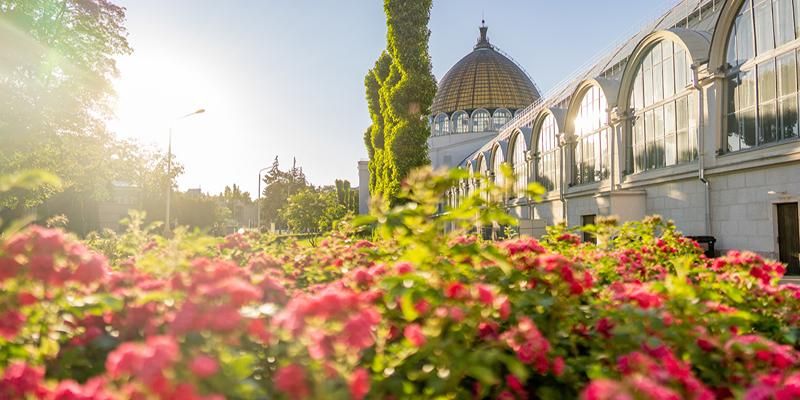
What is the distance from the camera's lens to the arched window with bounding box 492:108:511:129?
8202cm

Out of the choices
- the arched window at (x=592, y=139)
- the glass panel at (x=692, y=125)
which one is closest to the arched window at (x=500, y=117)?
the arched window at (x=592, y=139)

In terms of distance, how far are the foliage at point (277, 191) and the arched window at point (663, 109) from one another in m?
79.3

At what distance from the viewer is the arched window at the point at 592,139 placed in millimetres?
24159

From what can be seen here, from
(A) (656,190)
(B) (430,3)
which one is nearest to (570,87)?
(B) (430,3)

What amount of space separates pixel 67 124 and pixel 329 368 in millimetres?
26939

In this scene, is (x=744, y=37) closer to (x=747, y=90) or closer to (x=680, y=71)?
(x=747, y=90)

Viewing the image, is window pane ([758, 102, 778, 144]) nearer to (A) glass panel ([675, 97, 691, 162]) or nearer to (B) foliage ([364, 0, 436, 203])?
(A) glass panel ([675, 97, 691, 162])

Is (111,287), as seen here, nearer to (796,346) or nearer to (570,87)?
(796,346)

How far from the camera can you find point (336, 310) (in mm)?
A: 2094

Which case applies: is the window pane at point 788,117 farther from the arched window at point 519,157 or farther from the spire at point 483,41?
the spire at point 483,41

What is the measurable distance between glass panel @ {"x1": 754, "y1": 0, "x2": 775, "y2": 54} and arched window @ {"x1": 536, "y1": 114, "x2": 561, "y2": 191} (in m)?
14.4

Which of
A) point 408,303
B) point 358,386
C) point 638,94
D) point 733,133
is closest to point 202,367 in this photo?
point 358,386

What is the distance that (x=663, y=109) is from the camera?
1978 cm

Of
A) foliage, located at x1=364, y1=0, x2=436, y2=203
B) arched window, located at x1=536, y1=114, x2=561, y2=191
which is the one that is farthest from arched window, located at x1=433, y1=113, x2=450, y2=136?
foliage, located at x1=364, y1=0, x2=436, y2=203
